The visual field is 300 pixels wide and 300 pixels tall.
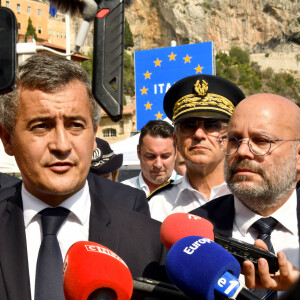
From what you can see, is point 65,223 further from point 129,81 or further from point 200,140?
point 129,81

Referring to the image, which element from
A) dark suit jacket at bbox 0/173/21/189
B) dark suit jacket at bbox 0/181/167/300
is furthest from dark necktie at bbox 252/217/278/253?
dark suit jacket at bbox 0/173/21/189

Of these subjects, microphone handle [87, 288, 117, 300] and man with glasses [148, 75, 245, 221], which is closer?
microphone handle [87, 288, 117, 300]

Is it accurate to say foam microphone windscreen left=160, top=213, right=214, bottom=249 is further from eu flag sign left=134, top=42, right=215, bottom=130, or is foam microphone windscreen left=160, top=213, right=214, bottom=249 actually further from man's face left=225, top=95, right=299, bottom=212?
eu flag sign left=134, top=42, right=215, bottom=130

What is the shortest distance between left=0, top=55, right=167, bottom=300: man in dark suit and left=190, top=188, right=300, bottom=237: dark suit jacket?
0.31 metres

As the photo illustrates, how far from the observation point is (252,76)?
70125 mm

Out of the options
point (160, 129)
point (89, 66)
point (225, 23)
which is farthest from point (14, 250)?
point (225, 23)

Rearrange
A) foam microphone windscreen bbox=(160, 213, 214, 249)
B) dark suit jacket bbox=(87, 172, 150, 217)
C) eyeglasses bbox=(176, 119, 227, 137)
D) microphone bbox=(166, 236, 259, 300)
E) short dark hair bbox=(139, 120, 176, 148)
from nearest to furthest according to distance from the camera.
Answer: microphone bbox=(166, 236, 259, 300) < foam microphone windscreen bbox=(160, 213, 214, 249) < dark suit jacket bbox=(87, 172, 150, 217) < eyeglasses bbox=(176, 119, 227, 137) < short dark hair bbox=(139, 120, 176, 148)

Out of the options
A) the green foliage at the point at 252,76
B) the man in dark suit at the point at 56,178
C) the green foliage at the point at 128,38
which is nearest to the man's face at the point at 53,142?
the man in dark suit at the point at 56,178

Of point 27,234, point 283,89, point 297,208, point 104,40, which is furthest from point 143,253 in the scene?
point 283,89

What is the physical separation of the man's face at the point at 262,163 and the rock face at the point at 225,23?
255 feet

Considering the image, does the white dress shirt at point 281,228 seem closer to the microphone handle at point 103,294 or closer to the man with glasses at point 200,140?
the man with glasses at point 200,140

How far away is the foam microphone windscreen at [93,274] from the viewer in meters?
1.20

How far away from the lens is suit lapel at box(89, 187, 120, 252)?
1.84m

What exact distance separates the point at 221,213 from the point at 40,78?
3.01 ft
